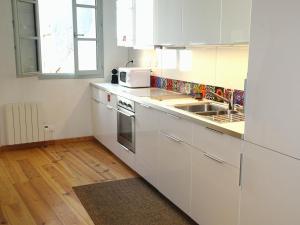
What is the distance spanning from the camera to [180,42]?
9.91 feet

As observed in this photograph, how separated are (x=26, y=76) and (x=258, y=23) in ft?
11.4

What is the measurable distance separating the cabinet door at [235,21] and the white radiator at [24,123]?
315 cm

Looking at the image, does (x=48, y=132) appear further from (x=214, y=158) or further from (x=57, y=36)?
(x=214, y=158)

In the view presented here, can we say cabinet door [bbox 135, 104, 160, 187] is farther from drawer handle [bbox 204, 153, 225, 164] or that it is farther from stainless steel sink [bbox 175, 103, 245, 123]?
drawer handle [bbox 204, 153, 225, 164]

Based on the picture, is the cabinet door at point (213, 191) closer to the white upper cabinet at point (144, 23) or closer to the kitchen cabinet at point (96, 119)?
the white upper cabinet at point (144, 23)

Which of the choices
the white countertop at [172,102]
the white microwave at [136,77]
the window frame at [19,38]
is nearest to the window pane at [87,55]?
the white countertop at [172,102]

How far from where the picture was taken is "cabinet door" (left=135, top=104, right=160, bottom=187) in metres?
3.18

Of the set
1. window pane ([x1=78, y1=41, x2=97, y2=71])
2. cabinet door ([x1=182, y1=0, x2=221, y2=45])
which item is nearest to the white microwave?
window pane ([x1=78, y1=41, x2=97, y2=71])

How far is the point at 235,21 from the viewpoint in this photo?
231 cm

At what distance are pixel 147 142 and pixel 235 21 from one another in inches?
59.5

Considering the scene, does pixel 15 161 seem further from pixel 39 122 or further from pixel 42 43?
pixel 42 43

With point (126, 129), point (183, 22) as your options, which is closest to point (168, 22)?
point (183, 22)

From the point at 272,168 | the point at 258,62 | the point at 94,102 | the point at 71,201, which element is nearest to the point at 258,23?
the point at 258,62

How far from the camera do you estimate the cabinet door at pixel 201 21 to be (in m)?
2.51
